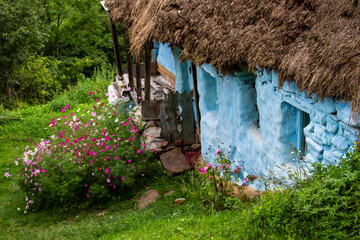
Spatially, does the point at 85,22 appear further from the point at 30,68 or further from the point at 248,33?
the point at 248,33

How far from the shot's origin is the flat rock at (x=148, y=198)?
19.2 ft

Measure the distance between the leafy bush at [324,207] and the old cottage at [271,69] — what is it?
30 cm

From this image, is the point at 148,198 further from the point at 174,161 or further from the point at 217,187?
the point at 217,187

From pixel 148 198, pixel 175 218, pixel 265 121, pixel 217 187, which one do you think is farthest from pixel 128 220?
pixel 265 121

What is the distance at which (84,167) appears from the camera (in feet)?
20.0

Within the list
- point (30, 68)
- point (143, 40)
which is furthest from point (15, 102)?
point (143, 40)

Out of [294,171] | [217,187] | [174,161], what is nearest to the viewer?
[294,171]

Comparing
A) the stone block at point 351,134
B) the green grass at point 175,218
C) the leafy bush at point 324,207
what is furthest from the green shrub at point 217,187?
the stone block at point 351,134

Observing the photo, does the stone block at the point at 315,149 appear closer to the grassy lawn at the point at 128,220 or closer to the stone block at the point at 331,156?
the stone block at the point at 331,156

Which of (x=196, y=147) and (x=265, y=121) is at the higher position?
(x=265, y=121)

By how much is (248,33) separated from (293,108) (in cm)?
92

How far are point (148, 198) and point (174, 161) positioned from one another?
102 centimetres

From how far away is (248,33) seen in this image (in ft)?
13.5

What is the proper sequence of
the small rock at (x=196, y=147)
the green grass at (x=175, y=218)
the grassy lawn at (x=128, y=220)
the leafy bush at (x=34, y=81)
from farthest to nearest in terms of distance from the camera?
the leafy bush at (x=34, y=81), the small rock at (x=196, y=147), the grassy lawn at (x=128, y=220), the green grass at (x=175, y=218)
